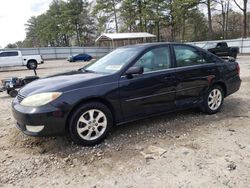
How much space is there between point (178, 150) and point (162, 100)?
1073 mm

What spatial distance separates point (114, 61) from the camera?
15.2 ft

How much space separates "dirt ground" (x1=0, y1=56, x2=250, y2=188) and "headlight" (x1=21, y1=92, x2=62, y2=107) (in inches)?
29.3

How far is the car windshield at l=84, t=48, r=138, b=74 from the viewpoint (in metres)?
4.37

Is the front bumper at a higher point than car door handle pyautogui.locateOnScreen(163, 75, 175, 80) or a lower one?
lower

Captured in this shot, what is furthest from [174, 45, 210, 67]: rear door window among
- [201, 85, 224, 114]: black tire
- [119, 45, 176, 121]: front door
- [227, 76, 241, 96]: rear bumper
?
[227, 76, 241, 96]: rear bumper

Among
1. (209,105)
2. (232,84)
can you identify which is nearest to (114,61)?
(209,105)

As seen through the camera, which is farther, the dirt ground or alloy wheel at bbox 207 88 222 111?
alloy wheel at bbox 207 88 222 111

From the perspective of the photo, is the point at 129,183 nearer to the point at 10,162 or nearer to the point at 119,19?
the point at 10,162

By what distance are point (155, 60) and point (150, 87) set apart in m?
0.53

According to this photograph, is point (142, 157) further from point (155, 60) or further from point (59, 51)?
point (59, 51)

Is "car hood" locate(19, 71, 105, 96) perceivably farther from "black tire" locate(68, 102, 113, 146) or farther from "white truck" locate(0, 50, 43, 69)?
"white truck" locate(0, 50, 43, 69)

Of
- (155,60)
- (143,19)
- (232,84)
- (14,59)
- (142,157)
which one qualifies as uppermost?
(143,19)

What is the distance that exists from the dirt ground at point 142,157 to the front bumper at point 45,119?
36cm

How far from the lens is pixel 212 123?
487 centimetres
